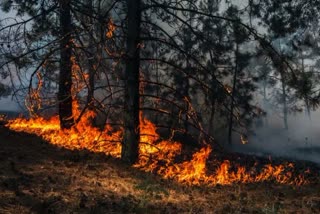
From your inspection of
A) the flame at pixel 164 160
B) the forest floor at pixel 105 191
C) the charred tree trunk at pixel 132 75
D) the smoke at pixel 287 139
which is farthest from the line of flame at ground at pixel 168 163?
the smoke at pixel 287 139

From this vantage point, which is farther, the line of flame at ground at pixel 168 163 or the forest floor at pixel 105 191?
the line of flame at ground at pixel 168 163

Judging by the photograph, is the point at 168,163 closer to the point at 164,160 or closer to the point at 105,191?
the point at 164,160

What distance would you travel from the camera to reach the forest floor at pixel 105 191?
20.6 feet

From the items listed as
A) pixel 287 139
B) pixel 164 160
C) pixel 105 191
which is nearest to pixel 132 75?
pixel 164 160

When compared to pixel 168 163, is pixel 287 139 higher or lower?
higher

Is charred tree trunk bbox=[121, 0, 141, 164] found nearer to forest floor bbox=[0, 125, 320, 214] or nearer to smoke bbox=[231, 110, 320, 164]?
forest floor bbox=[0, 125, 320, 214]

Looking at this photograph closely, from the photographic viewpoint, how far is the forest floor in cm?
627

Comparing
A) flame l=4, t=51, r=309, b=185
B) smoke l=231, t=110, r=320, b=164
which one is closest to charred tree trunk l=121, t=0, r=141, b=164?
flame l=4, t=51, r=309, b=185

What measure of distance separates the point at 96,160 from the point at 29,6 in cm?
703

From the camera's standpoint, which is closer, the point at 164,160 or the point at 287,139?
the point at 164,160

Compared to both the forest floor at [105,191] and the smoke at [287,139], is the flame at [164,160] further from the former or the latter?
the smoke at [287,139]

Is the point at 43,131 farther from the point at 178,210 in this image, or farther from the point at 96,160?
the point at 178,210

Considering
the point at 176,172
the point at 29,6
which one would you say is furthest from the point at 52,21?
the point at 176,172

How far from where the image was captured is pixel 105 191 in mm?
7309
